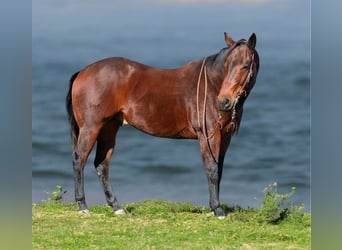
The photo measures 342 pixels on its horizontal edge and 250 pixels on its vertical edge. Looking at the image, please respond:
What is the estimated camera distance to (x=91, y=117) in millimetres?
5969

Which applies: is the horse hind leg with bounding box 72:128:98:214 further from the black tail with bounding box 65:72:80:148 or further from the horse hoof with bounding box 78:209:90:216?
the black tail with bounding box 65:72:80:148

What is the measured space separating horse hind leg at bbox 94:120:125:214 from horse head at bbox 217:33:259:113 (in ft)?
3.89

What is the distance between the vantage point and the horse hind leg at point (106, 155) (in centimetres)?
614

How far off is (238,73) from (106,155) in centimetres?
156

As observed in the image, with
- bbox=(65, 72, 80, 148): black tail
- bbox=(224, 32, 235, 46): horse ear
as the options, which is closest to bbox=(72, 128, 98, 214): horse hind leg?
bbox=(65, 72, 80, 148): black tail

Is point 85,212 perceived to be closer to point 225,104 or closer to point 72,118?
point 72,118

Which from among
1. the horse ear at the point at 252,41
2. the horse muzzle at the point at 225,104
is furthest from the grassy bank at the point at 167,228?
the horse ear at the point at 252,41

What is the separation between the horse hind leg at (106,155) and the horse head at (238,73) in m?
1.19

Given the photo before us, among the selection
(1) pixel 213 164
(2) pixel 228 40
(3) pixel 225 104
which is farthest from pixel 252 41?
(1) pixel 213 164

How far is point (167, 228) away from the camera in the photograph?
5453mm
